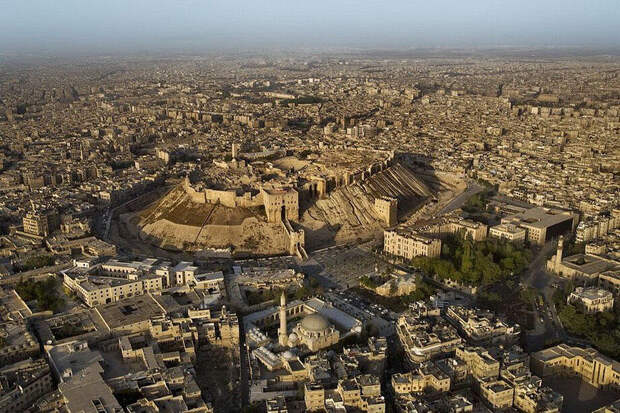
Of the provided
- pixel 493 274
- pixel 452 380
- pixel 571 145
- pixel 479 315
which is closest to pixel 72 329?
pixel 452 380

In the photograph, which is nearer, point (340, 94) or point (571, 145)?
point (571, 145)

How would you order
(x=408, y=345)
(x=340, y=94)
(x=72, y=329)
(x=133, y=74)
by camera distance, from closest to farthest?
(x=408, y=345), (x=72, y=329), (x=340, y=94), (x=133, y=74)

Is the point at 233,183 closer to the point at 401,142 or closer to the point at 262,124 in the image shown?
the point at 401,142

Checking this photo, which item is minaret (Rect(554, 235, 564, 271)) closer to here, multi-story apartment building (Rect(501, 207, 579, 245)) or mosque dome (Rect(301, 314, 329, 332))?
multi-story apartment building (Rect(501, 207, 579, 245))

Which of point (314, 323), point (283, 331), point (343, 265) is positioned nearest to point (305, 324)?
point (314, 323)

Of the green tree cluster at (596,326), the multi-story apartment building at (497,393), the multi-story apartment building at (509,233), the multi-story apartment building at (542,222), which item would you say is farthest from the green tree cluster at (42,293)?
the multi-story apartment building at (542,222)

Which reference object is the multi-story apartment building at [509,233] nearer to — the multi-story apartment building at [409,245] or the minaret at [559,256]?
the minaret at [559,256]
